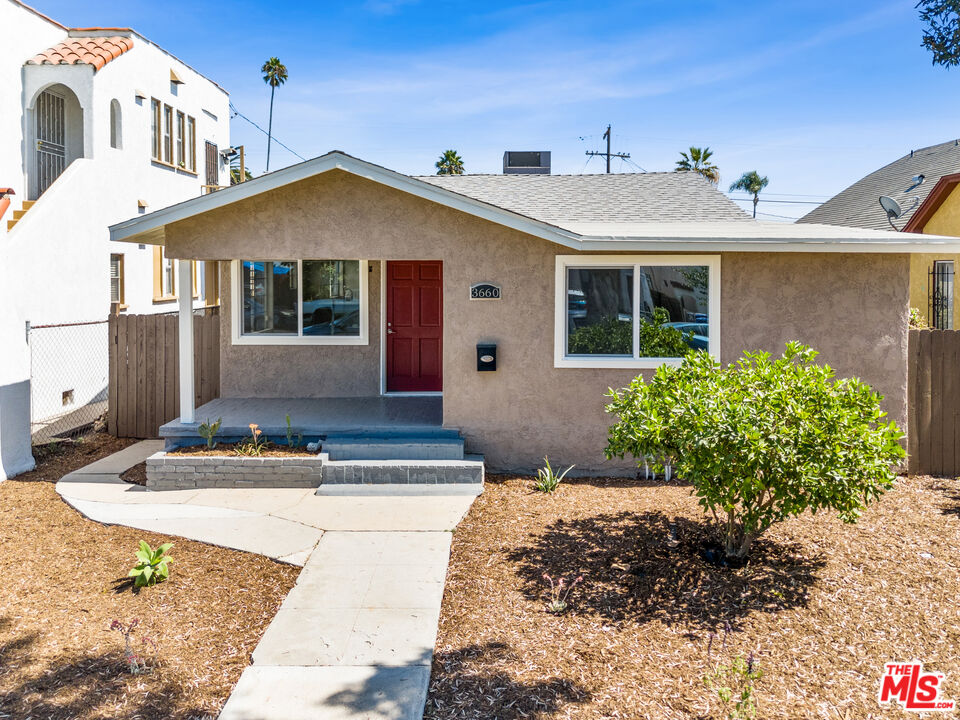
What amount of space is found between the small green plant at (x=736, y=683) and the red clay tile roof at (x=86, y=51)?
602 inches

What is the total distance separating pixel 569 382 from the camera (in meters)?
8.91

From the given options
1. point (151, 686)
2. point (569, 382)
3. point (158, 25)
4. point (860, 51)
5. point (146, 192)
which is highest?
point (158, 25)

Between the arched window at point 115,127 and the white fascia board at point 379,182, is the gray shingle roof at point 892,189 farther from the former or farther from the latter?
the arched window at point 115,127

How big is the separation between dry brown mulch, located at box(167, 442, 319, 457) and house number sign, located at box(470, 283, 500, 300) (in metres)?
2.68

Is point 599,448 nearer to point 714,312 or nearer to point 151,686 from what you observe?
point 714,312

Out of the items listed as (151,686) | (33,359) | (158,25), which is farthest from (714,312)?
(158,25)

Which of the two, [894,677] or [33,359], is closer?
[894,677]

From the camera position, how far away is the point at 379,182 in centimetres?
848

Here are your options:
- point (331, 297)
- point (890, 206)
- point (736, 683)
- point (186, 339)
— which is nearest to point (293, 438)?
point (186, 339)

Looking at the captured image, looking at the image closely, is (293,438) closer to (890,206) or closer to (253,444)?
(253,444)

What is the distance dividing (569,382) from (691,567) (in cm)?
351

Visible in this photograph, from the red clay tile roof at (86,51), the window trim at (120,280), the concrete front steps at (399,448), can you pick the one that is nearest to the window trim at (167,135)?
the red clay tile roof at (86,51)

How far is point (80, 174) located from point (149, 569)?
10.9m

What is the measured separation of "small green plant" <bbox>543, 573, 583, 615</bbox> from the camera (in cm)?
519
